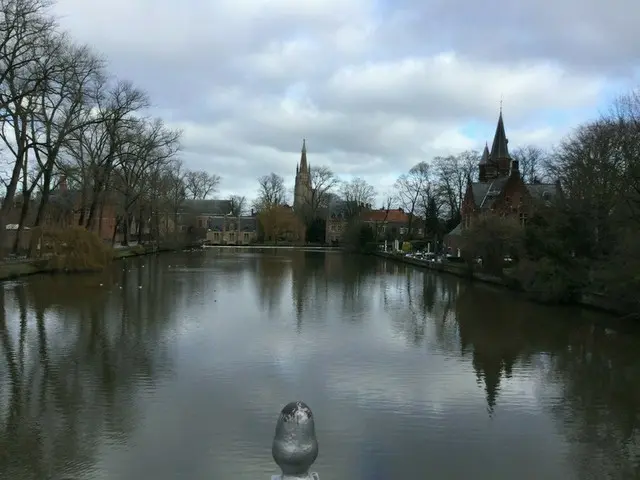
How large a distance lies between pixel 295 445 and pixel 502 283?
92.0 ft

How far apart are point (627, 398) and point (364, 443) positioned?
502cm

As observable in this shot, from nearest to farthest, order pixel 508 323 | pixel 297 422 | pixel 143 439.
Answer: pixel 297 422 → pixel 143 439 → pixel 508 323

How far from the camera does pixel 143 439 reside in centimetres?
720

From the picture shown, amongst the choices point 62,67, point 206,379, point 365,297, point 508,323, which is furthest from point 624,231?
point 62,67

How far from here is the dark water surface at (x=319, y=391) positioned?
22.1 ft

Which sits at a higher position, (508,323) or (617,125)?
(617,125)

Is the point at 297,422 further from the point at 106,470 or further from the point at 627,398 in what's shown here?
the point at 627,398

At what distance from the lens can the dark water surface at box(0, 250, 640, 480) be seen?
6.73m

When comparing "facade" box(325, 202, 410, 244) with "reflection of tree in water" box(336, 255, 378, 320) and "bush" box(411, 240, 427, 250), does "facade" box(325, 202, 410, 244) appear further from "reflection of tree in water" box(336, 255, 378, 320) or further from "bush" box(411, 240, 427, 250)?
"reflection of tree in water" box(336, 255, 378, 320)

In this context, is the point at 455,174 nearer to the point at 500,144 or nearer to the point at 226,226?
the point at 500,144

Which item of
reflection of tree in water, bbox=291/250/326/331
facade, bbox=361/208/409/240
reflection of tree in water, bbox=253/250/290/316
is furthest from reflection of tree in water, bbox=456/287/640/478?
facade, bbox=361/208/409/240

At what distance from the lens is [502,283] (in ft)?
96.2

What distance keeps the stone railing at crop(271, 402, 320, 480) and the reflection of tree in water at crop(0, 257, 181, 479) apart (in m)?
4.26

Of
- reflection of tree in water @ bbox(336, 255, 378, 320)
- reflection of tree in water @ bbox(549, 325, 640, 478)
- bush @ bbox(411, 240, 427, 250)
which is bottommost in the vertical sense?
reflection of tree in water @ bbox(549, 325, 640, 478)
